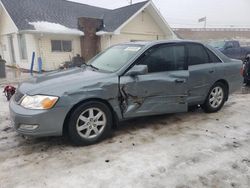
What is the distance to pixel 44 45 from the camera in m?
14.3

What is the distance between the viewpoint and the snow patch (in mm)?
13719

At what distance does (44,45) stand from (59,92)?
Result: 11.8m

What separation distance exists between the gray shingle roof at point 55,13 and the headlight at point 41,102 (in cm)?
1123

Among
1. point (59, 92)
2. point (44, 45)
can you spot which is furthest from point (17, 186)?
point (44, 45)

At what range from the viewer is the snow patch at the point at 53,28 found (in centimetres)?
1372

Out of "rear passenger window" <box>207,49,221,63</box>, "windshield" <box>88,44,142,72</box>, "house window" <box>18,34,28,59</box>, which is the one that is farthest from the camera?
"house window" <box>18,34,28,59</box>

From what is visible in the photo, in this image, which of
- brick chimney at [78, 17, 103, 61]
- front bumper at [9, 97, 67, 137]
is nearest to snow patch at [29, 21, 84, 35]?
brick chimney at [78, 17, 103, 61]

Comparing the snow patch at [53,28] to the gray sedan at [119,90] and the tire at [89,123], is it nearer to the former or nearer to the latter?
the gray sedan at [119,90]

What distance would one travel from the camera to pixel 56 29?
563 inches

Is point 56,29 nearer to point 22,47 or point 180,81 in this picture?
point 22,47

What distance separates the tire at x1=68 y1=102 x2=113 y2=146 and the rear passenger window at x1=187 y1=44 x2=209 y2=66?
2.05 meters

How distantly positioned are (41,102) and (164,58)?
7.52ft

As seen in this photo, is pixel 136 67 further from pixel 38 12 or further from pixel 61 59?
pixel 38 12

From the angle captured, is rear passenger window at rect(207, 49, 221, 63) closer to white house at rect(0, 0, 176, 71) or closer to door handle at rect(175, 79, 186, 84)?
door handle at rect(175, 79, 186, 84)
